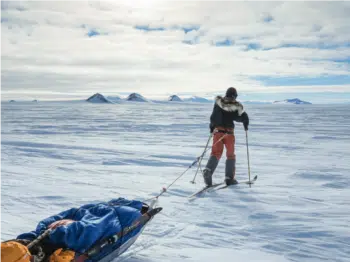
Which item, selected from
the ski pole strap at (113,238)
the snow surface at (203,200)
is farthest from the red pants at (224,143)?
the ski pole strap at (113,238)

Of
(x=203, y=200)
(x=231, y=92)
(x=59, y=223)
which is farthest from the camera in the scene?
(x=231, y=92)

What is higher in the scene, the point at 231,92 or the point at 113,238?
the point at 231,92

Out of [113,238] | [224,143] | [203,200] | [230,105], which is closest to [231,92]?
[230,105]

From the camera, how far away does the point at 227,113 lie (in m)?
5.89

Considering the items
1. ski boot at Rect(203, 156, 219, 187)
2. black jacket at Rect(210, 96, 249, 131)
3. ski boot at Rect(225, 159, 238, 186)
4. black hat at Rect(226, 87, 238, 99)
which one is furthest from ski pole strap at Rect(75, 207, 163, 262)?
black hat at Rect(226, 87, 238, 99)

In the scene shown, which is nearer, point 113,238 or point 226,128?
point 113,238

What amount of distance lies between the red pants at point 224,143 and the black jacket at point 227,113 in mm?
184

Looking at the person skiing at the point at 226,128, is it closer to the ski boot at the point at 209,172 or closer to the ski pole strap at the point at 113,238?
the ski boot at the point at 209,172

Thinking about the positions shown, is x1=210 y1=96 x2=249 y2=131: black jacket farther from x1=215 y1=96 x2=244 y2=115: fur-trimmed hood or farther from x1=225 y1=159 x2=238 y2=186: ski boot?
x1=225 y1=159 x2=238 y2=186: ski boot

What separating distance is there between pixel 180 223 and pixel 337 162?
19.1ft

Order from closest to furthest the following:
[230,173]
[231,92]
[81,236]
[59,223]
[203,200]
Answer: [81,236]
[59,223]
[203,200]
[231,92]
[230,173]

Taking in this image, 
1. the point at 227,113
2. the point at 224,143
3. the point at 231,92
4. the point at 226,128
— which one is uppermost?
the point at 231,92

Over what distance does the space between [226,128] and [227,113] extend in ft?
0.91

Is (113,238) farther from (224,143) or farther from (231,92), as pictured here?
(231,92)
